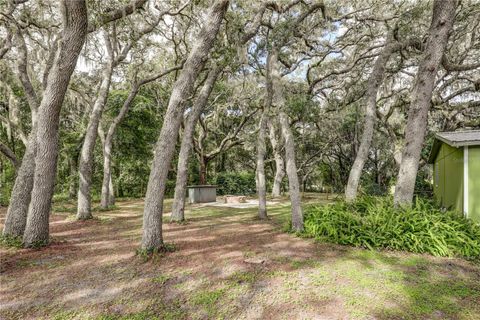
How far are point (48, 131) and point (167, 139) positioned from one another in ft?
8.50

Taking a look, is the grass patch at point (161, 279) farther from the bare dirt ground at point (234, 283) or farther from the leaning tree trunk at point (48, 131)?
the leaning tree trunk at point (48, 131)

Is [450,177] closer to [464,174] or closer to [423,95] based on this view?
[464,174]

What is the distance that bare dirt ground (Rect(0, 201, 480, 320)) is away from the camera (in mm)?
3275

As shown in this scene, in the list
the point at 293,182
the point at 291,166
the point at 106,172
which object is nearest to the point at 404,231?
A: the point at 293,182

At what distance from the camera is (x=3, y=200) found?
44.7ft

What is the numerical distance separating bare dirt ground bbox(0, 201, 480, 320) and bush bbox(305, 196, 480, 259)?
1.12 ft

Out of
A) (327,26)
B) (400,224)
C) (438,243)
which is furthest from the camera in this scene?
(327,26)

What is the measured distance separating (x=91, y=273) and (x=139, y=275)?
836 millimetres

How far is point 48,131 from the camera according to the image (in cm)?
564

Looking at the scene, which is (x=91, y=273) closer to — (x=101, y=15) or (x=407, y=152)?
(x=101, y=15)

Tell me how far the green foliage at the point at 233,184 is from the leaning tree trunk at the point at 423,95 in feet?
51.0

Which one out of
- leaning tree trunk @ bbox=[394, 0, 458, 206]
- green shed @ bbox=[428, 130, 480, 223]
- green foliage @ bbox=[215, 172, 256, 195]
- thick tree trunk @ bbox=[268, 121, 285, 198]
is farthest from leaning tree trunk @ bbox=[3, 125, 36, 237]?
green foliage @ bbox=[215, 172, 256, 195]

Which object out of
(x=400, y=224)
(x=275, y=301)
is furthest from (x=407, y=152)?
(x=275, y=301)

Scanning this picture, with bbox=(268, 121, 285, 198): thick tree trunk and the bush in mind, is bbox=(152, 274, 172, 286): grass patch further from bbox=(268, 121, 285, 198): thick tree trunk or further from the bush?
bbox=(268, 121, 285, 198): thick tree trunk
